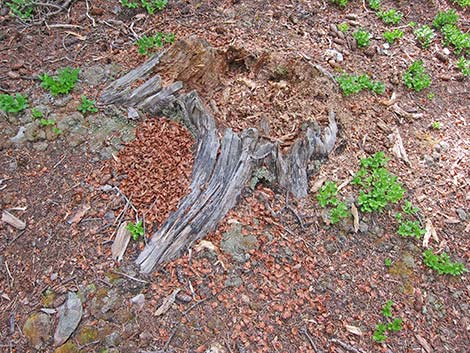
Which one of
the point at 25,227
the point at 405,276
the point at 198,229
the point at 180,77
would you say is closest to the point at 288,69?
the point at 180,77

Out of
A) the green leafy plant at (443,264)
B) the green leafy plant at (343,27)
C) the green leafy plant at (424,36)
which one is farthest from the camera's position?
the green leafy plant at (424,36)

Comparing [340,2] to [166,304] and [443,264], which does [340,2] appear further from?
[166,304]

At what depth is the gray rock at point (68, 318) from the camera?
9.16ft

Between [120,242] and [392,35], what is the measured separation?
421 cm

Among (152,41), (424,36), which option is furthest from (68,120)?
(424,36)

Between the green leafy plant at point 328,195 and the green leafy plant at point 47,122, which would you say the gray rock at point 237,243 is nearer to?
the green leafy plant at point 328,195

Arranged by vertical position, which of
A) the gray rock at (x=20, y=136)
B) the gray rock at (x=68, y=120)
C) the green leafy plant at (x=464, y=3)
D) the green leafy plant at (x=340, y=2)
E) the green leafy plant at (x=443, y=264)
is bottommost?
the green leafy plant at (x=443, y=264)

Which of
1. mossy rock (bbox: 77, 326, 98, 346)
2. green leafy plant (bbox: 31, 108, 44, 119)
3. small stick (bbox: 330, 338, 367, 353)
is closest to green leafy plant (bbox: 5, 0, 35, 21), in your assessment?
green leafy plant (bbox: 31, 108, 44, 119)

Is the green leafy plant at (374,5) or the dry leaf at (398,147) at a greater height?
the green leafy plant at (374,5)

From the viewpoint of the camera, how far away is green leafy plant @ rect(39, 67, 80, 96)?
3939mm

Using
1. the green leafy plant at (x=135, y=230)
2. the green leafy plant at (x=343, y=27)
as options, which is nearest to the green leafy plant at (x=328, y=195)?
the green leafy plant at (x=135, y=230)

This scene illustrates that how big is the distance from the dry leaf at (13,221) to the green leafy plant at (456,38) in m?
5.42

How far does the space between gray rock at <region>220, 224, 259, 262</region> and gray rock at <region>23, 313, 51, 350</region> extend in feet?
4.59

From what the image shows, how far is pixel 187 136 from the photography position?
3.62 metres
